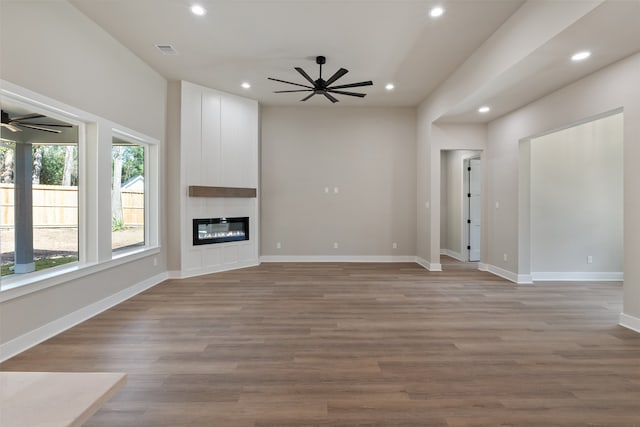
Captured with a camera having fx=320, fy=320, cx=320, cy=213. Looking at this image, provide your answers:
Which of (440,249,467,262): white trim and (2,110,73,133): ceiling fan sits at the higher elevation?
(2,110,73,133): ceiling fan

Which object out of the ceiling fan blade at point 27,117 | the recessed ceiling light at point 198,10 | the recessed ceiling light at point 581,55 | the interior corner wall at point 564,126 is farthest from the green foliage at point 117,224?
the interior corner wall at point 564,126

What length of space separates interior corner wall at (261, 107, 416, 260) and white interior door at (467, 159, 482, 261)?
1438 mm

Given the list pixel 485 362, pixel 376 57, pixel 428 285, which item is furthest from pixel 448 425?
pixel 376 57

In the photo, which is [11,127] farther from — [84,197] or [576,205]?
[576,205]

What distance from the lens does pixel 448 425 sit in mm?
1863

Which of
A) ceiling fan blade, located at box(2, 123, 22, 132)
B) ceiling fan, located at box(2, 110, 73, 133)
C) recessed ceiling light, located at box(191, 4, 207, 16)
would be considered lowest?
ceiling fan blade, located at box(2, 123, 22, 132)

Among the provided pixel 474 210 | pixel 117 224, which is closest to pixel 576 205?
pixel 474 210

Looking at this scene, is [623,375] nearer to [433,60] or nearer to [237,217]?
[433,60]

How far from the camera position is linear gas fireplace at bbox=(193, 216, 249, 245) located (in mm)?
5883

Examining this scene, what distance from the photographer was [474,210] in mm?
7582

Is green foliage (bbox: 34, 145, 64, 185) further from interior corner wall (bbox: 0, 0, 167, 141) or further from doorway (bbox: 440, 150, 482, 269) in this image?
doorway (bbox: 440, 150, 482, 269)

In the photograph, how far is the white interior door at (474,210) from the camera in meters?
7.50

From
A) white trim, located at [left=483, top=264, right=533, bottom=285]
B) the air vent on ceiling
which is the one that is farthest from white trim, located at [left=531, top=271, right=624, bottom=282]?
the air vent on ceiling

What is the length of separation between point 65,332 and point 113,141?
2.48 m
